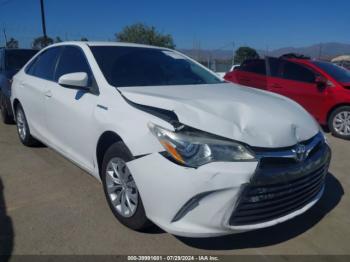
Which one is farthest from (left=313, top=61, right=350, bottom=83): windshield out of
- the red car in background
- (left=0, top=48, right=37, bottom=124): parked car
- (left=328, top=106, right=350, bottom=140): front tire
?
(left=0, top=48, right=37, bottom=124): parked car

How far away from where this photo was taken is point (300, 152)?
8.57 feet

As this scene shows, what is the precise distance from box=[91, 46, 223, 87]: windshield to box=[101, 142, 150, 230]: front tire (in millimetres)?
732

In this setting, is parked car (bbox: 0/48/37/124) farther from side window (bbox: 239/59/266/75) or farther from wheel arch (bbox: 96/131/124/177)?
side window (bbox: 239/59/266/75)

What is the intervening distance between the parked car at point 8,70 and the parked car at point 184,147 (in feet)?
10.6

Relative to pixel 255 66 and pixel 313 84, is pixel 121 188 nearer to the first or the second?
pixel 313 84

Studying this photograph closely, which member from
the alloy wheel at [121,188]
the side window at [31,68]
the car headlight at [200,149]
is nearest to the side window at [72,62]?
the side window at [31,68]

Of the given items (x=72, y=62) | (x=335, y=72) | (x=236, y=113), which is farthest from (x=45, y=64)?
(x=335, y=72)

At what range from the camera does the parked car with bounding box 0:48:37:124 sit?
638cm

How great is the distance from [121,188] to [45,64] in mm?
2417

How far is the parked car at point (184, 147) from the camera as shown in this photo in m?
2.33

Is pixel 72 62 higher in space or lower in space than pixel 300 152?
higher

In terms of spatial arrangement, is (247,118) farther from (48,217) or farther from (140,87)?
(48,217)

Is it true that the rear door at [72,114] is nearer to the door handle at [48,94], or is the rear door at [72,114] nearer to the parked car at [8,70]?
the door handle at [48,94]

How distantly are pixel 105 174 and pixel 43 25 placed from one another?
23.4m
